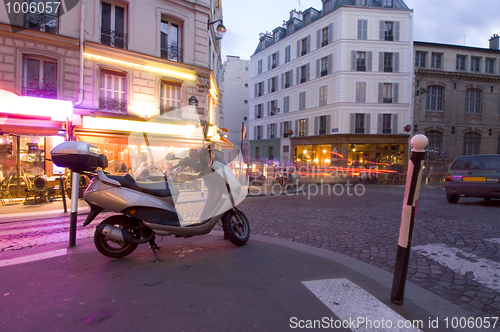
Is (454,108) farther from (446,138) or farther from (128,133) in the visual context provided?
(128,133)

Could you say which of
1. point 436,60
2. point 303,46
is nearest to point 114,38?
point 303,46

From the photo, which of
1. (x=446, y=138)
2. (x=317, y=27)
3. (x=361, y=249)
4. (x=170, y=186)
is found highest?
(x=317, y=27)

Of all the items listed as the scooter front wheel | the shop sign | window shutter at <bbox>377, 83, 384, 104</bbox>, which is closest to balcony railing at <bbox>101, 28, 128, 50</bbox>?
the shop sign

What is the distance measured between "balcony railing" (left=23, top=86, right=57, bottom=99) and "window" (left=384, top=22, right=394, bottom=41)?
28.1 m

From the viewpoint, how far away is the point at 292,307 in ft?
8.26

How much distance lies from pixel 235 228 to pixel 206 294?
1.65 meters

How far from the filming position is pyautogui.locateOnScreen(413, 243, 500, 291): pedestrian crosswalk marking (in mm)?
3291

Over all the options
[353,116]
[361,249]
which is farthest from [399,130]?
[361,249]

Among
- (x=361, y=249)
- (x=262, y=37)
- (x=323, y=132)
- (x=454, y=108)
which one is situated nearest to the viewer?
(x=361, y=249)

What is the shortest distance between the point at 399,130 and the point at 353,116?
448cm

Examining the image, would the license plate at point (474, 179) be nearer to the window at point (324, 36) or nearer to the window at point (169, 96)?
the window at point (169, 96)

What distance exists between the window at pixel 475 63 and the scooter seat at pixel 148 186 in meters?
34.6

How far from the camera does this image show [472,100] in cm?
2817

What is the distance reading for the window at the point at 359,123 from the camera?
28062mm
